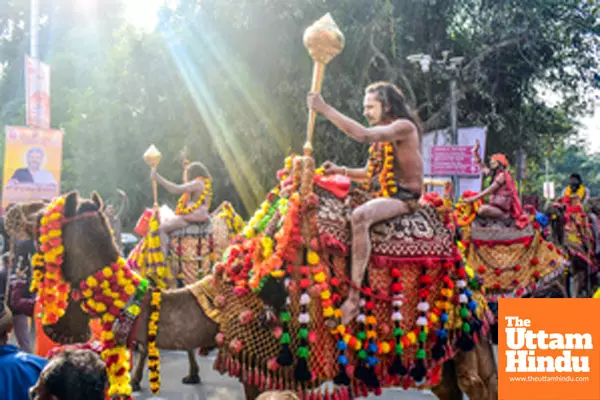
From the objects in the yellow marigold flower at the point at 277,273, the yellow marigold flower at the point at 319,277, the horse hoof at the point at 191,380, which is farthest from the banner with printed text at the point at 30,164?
the yellow marigold flower at the point at 319,277

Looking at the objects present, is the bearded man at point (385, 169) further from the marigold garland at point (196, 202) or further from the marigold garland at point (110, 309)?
the marigold garland at point (196, 202)

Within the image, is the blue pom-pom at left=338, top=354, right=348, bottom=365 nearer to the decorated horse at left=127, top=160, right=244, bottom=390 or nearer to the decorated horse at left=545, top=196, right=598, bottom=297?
the decorated horse at left=127, top=160, right=244, bottom=390

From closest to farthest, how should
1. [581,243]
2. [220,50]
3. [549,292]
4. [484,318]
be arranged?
[484,318] < [549,292] < [581,243] < [220,50]

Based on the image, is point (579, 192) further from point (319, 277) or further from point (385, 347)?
point (319, 277)

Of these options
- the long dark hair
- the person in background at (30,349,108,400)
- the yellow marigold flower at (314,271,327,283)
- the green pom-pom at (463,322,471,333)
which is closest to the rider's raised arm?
the long dark hair

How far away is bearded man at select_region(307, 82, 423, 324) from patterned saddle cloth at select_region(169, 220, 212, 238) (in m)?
4.45

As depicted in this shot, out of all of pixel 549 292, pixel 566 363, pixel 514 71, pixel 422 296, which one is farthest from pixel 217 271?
pixel 514 71

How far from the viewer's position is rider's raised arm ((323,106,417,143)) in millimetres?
3892

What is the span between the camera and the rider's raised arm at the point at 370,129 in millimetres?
3892

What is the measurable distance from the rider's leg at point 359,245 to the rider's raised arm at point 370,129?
46cm

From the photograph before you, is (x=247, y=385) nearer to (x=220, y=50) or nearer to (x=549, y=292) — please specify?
(x=549, y=292)

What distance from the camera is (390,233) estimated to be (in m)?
4.25

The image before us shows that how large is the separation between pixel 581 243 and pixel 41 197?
32.1 ft

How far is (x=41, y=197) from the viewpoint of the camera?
925 centimetres
